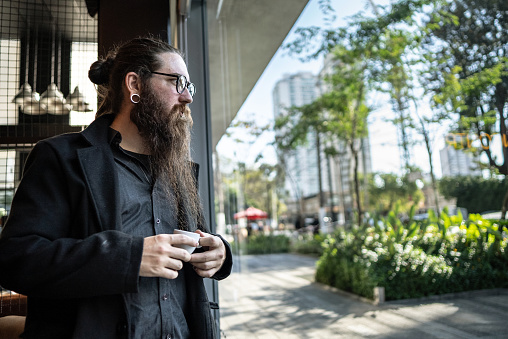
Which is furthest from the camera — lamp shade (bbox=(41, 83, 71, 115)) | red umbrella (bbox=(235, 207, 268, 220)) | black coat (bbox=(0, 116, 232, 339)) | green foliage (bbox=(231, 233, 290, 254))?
green foliage (bbox=(231, 233, 290, 254))

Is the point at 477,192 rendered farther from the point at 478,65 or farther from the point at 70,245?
the point at 70,245

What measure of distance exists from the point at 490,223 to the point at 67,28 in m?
2.56

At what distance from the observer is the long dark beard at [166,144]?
99cm

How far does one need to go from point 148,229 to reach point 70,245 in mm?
212

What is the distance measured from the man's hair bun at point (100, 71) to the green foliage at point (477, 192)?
6.03ft

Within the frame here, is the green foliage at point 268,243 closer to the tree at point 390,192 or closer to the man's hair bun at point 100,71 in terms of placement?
the tree at point 390,192

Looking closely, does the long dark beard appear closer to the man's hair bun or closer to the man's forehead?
the man's forehead

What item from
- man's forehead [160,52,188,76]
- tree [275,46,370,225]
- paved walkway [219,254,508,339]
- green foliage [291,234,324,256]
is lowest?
paved walkway [219,254,508,339]

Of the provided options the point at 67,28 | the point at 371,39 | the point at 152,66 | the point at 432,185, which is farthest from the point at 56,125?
the point at 371,39

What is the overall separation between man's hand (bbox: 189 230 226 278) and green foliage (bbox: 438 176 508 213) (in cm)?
163

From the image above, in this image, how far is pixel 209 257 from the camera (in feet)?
2.86

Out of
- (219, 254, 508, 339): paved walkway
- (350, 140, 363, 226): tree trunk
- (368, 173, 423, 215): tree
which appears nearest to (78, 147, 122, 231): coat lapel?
(219, 254, 508, 339): paved walkway

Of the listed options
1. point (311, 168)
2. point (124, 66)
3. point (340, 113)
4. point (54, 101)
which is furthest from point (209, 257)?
point (340, 113)

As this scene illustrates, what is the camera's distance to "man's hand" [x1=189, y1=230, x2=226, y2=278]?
864 mm
